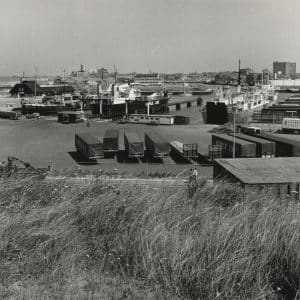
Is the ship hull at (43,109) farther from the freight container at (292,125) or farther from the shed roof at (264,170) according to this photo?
the shed roof at (264,170)

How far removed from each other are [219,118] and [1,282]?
242 feet

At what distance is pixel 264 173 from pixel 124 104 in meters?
83.9

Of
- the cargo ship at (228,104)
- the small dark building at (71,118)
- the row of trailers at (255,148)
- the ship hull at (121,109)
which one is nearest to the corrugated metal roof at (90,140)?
the row of trailers at (255,148)

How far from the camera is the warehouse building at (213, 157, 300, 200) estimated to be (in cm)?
1331

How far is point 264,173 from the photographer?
15.0 metres

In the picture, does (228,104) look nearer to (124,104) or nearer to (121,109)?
(121,109)

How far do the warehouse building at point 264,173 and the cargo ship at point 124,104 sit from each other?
2708 inches

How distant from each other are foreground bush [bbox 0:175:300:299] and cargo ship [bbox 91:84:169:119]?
79.3 m

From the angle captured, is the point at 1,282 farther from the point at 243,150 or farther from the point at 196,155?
the point at 196,155

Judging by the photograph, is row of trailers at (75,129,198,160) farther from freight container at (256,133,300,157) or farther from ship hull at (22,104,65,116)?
ship hull at (22,104,65,116)

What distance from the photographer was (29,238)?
16.5ft

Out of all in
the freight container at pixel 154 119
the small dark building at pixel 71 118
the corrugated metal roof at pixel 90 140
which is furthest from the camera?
the small dark building at pixel 71 118

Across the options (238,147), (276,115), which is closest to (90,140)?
(238,147)

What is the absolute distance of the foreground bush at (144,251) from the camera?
4.35 m
